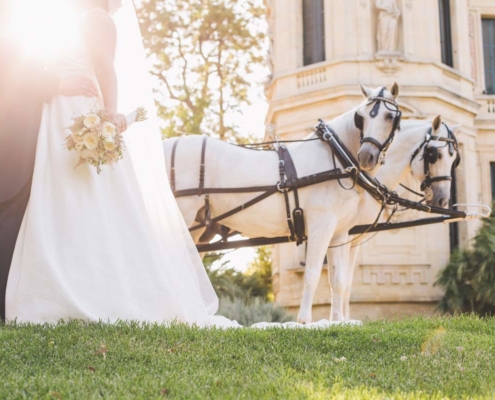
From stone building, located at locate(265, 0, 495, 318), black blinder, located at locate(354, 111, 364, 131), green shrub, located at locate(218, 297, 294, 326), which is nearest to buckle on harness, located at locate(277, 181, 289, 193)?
black blinder, located at locate(354, 111, 364, 131)

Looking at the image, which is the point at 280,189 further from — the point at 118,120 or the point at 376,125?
the point at 118,120

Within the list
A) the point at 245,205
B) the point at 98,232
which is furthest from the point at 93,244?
the point at 245,205

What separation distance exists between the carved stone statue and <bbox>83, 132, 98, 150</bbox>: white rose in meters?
15.3

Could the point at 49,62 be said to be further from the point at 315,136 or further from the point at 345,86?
the point at 345,86

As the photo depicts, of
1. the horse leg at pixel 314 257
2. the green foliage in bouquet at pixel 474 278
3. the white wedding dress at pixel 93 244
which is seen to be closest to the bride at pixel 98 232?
the white wedding dress at pixel 93 244

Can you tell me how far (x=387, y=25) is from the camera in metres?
21.1

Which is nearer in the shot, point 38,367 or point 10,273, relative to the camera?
point 38,367

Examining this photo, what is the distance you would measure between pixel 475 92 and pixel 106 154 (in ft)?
63.0

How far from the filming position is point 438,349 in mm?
6641

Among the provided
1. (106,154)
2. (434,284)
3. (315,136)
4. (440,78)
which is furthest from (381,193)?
(440,78)

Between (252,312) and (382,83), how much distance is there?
7246 mm

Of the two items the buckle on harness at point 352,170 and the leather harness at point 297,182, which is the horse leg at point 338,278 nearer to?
the leather harness at point 297,182

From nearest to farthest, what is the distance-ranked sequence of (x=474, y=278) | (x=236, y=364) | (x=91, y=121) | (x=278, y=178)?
(x=236, y=364)
(x=91, y=121)
(x=278, y=178)
(x=474, y=278)

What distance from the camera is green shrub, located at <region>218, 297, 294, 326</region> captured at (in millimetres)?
16250
